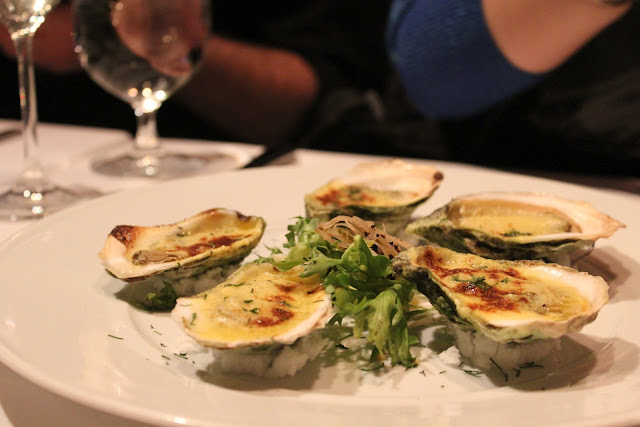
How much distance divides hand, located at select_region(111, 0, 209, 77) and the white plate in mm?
794

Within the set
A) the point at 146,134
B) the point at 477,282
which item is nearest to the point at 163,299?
the point at 477,282

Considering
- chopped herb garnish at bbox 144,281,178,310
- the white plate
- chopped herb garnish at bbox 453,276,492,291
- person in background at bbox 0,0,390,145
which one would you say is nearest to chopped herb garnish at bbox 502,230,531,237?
the white plate

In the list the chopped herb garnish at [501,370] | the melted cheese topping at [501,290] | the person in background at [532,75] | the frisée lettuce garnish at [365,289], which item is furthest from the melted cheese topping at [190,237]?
the person in background at [532,75]

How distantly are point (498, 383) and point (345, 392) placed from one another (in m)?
0.19

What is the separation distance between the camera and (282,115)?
11.0 feet

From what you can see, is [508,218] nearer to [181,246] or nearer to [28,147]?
[181,246]

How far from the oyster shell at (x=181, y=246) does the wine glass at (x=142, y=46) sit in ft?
2.42

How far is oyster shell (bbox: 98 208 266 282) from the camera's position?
1.04 m

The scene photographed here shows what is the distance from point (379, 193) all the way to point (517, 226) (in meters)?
0.31

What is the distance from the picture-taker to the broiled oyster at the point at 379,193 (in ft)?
4.27

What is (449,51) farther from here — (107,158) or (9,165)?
(9,165)

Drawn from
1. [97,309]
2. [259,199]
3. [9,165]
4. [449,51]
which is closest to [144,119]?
[9,165]

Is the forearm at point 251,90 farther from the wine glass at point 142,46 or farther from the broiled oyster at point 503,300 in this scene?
the broiled oyster at point 503,300

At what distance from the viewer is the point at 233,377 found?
827 mm
